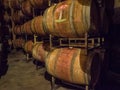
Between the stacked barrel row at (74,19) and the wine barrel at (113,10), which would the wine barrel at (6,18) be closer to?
the stacked barrel row at (74,19)

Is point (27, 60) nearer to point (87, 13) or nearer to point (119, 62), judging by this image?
point (119, 62)

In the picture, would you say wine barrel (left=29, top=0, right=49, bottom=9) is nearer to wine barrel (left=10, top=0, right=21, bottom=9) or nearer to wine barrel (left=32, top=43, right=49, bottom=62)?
wine barrel (left=32, top=43, right=49, bottom=62)

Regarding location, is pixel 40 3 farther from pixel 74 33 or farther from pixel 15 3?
pixel 15 3

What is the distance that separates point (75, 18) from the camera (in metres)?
4.40

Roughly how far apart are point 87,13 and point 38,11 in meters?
5.12

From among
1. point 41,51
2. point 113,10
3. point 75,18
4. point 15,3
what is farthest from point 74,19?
point 15,3

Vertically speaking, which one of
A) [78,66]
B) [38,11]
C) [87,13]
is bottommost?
[78,66]

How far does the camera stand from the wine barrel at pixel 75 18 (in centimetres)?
425

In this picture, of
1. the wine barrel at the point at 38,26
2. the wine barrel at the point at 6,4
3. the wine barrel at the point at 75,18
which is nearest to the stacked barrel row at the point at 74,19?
the wine barrel at the point at 75,18

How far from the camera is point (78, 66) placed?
448 cm

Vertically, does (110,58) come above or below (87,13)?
below

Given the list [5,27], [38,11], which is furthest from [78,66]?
[5,27]

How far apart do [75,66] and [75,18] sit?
1072 millimetres

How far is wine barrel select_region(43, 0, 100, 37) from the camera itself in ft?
13.9
